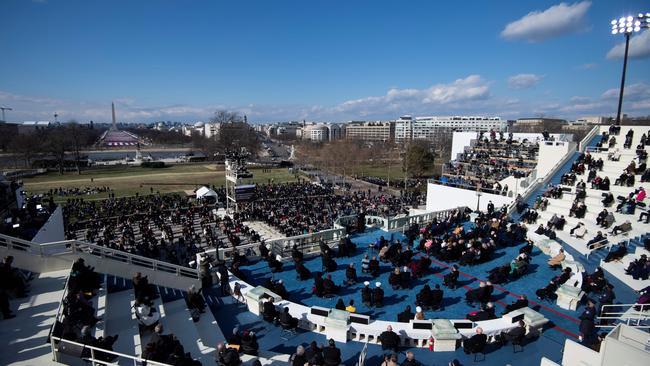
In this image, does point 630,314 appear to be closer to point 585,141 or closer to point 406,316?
point 406,316

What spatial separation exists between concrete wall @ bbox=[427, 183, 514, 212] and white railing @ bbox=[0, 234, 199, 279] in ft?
73.0

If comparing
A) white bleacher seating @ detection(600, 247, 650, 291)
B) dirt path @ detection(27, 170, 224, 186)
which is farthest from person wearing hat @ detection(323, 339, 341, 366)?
dirt path @ detection(27, 170, 224, 186)

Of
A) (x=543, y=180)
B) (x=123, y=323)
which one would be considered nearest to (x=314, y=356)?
(x=123, y=323)

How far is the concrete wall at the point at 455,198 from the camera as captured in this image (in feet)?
85.5

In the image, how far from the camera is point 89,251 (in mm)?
11438

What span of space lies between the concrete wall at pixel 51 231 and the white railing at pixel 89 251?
5.91 metres

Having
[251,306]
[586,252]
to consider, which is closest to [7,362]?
[251,306]

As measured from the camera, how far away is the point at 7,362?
21.8ft

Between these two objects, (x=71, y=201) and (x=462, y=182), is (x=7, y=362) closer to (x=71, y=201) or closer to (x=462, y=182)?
(x=462, y=182)

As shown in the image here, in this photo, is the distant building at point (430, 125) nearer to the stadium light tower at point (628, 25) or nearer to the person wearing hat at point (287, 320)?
the stadium light tower at point (628, 25)

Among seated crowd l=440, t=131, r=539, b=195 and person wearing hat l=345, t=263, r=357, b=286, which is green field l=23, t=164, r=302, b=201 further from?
person wearing hat l=345, t=263, r=357, b=286

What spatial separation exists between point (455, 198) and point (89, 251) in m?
26.5

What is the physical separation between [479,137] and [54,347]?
131ft

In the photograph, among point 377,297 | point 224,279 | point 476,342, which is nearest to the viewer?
point 476,342
